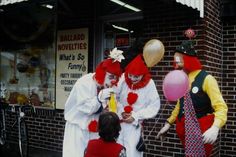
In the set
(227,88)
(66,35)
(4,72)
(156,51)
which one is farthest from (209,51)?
(4,72)

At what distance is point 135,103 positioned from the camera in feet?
16.5

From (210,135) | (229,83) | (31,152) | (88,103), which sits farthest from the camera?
(31,152)

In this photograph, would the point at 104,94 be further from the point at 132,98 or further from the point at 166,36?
the point at 166,36

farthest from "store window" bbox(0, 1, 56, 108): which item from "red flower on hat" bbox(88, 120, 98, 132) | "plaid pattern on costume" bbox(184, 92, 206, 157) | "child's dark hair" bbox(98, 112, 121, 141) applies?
"child's dark hair" bbox(98, 112, 121, 141)

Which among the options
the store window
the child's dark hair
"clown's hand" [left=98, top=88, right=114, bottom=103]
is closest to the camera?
the child's dark hair

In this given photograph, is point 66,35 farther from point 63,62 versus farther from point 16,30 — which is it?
point 16,30

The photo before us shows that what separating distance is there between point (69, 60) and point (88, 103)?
3438 millimetres

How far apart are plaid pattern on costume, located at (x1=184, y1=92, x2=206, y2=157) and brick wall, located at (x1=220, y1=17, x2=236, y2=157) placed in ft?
7.08

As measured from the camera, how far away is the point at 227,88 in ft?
22.7

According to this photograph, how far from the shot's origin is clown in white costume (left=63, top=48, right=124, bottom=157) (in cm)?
491

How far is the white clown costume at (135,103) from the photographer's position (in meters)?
4.94

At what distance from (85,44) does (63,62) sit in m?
0.68

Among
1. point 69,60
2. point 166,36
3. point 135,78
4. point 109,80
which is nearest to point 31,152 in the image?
point 69,60

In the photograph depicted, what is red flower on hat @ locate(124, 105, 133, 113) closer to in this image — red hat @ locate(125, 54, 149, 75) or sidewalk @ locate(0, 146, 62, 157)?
red hat @ locate(125, 54, 149, 75)
